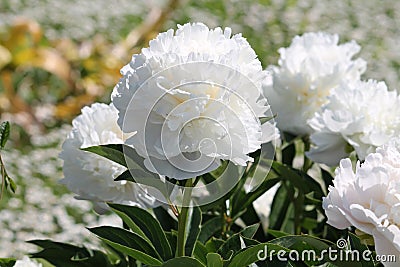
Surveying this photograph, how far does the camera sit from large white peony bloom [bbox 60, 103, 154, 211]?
107 cm

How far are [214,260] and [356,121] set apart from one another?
0.41 m

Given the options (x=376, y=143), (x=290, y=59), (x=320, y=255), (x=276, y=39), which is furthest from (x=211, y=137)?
(x=276, y=39)

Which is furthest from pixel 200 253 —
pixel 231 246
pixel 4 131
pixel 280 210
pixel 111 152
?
pixel 280 210

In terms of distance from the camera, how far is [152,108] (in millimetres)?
809

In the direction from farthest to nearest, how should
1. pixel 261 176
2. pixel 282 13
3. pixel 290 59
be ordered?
pixel 282 13
pixel 290 59
pixel 261 176

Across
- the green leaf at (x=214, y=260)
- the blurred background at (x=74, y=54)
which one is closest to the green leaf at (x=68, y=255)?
the green leaf at (x=214, y=260)

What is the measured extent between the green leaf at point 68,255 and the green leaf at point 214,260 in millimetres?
257

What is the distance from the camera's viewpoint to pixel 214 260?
32.3 inches

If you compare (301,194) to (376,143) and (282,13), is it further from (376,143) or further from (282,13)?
(282,13)

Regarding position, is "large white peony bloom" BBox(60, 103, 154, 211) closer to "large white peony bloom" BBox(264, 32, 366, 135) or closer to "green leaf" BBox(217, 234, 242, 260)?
"green leaf" BBox(217, 234, 242, 260)

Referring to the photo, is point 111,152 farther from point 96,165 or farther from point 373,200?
point 373,200

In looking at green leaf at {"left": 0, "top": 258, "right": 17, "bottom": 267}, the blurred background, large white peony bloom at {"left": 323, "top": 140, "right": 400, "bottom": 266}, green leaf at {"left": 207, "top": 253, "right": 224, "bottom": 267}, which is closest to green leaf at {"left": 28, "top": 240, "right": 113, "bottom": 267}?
green leaf at {"left": 0, "top": 258, "right": 17, "bottom": 267}

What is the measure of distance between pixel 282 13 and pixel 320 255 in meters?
4.17

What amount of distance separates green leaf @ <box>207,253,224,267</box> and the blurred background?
38.0 inches
